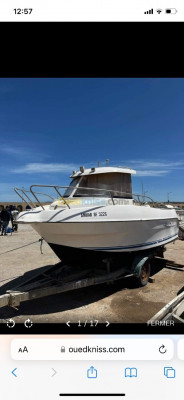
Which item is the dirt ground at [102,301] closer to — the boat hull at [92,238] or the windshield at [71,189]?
the boat hull at [92,238]

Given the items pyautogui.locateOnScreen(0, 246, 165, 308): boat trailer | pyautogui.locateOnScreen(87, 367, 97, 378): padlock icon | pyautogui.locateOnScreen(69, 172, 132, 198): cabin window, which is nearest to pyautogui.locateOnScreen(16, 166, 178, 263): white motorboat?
pyautogui.locateOnScreen(69, 172, 132, 198): cabin window

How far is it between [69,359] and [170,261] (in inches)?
270

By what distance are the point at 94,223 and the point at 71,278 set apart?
135 centimetres

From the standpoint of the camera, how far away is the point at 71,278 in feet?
15.7

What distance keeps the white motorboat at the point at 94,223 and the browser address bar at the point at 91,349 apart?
2.60 m

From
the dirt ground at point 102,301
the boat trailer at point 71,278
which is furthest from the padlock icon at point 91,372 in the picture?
the boat trailer at point 71,278

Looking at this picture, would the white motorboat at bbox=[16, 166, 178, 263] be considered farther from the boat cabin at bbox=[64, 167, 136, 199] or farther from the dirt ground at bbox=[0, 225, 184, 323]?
the dirt ground at bbox=[0, 225, 184, 323]

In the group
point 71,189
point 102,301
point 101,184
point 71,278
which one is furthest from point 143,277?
point 71,189

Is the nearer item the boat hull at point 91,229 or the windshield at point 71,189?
the boat hull at point 91,229

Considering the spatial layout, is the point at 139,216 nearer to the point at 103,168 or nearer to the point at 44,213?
the point at 103,168

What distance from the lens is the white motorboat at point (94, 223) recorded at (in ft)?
14.5
